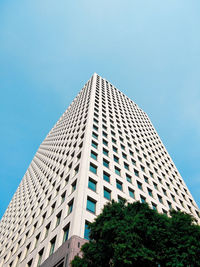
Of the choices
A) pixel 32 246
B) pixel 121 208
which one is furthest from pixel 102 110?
pixel 121 208

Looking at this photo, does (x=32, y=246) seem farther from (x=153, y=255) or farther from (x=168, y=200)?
(x=168, y=200)

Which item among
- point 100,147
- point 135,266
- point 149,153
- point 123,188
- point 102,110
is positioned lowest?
point 135,266

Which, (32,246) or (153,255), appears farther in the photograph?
(32,246)

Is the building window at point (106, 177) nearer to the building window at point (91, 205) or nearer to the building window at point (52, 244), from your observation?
the building window at point (91, 205)

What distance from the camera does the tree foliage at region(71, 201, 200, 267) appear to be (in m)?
10.5

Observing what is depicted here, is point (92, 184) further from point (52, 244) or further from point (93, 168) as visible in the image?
point (52, 244)

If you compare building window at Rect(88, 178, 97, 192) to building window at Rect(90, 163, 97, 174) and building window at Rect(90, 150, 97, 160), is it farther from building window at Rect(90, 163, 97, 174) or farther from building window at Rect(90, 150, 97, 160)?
building window at Rect(90, 150, 97, 160)

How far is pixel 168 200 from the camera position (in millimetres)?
34094

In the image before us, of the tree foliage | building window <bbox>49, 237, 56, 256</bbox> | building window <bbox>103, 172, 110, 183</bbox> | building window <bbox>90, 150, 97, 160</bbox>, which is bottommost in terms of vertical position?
the tree foliage

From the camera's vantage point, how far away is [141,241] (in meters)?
11.4

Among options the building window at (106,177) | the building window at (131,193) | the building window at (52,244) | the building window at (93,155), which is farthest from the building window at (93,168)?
the building window at (52,244)

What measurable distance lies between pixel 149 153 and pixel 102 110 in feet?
46.4

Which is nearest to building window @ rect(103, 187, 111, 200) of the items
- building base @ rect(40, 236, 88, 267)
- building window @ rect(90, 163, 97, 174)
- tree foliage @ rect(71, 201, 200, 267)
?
building window @ rect(90, 163, 97, 174)

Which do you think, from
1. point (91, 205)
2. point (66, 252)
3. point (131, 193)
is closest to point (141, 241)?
point (66, 252)
